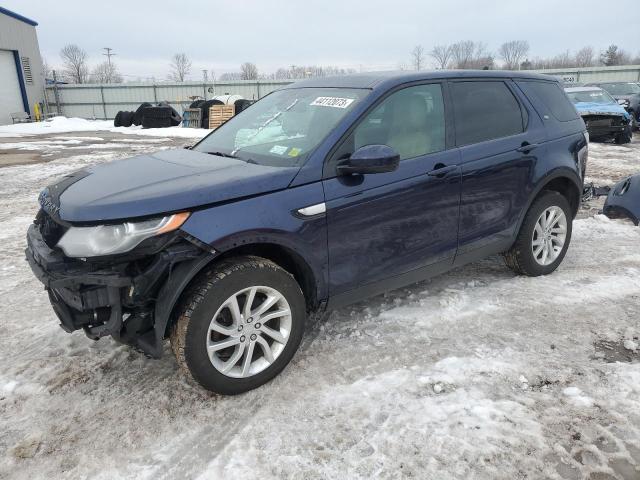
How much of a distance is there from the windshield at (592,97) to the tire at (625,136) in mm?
955

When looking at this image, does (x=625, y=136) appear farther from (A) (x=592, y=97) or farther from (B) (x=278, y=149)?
(B) (x=278, y=149)

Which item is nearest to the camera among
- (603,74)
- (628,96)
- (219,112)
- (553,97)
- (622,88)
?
(553,97)

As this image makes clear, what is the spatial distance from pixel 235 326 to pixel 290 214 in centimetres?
70

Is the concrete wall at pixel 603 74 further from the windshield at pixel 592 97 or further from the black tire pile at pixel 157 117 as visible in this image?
the black tire pile at pixel 157 117

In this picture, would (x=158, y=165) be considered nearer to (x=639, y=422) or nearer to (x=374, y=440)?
(x=374, y=440)

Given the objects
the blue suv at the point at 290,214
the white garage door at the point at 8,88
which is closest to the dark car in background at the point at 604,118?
the blue suv at the point at 290,214

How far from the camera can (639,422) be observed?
249 centimetres

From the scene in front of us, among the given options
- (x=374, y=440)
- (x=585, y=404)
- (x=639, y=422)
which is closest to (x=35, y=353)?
(x=374, y=440)

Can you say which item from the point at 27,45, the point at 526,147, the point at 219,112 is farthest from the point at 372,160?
the point at 27,45

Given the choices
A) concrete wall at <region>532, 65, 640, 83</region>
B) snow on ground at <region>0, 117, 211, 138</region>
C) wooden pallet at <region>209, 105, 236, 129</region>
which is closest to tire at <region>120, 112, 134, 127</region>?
snow on ground at <region>0, 117, 211, 138</region>

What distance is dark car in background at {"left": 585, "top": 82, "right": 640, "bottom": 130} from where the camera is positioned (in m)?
16.3

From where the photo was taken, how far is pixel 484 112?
3.77 meters

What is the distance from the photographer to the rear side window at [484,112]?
3.60 meters

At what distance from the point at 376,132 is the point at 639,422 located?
7.22 ft
